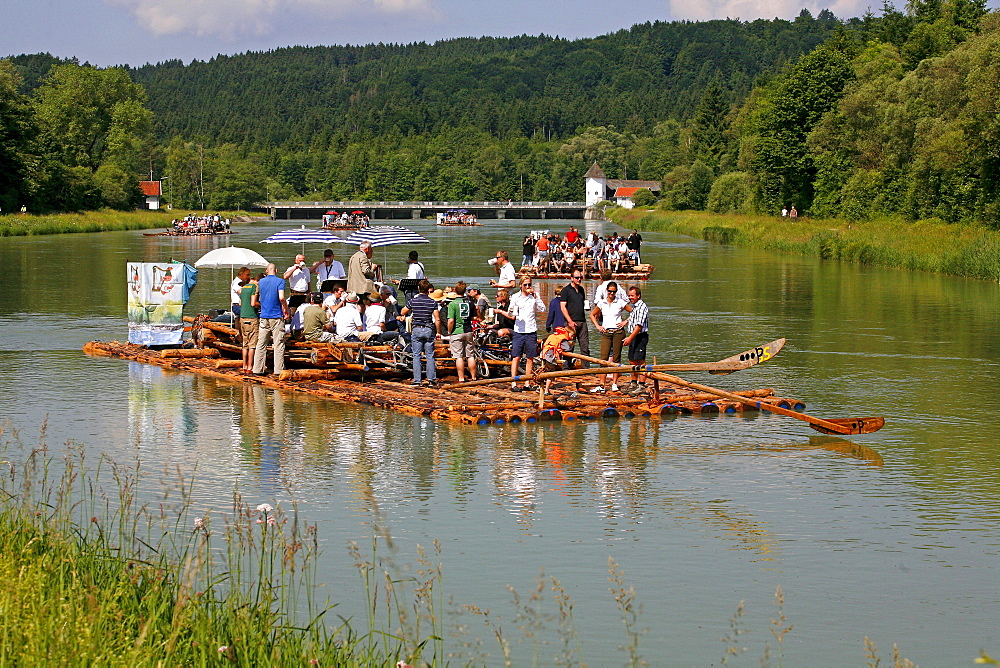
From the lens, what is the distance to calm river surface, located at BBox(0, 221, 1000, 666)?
32.7 ft

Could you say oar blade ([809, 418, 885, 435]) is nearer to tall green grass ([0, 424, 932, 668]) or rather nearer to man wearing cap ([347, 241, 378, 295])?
tall green grass ([0, 424, 932, 668])

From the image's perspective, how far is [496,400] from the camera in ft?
59.5

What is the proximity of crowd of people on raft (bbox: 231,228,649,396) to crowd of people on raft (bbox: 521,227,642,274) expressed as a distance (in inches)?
955

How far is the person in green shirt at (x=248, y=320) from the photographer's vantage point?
68.7ft

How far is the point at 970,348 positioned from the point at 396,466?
53.6 feet

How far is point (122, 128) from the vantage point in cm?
13900

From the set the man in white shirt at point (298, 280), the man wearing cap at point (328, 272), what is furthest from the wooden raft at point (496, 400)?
the man wearing cap at point (328, 272)

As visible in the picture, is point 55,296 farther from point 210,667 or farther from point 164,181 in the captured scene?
point 164,181

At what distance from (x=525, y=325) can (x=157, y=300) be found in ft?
30.5

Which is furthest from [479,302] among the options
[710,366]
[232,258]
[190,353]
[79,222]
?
[79,222]

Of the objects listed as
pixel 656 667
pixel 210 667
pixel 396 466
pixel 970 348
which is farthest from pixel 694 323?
Result: pixel 210 667

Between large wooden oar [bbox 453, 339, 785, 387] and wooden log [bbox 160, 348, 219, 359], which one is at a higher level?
large wooden oar [bbox 453, 339, 785, 387]

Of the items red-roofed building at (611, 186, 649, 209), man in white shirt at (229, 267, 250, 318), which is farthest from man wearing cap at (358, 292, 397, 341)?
red-roofed building at (611, 186, 649, 209)

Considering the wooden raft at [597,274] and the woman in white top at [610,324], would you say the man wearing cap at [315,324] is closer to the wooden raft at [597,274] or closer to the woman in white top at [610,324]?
the woman in white top at [610,324]
